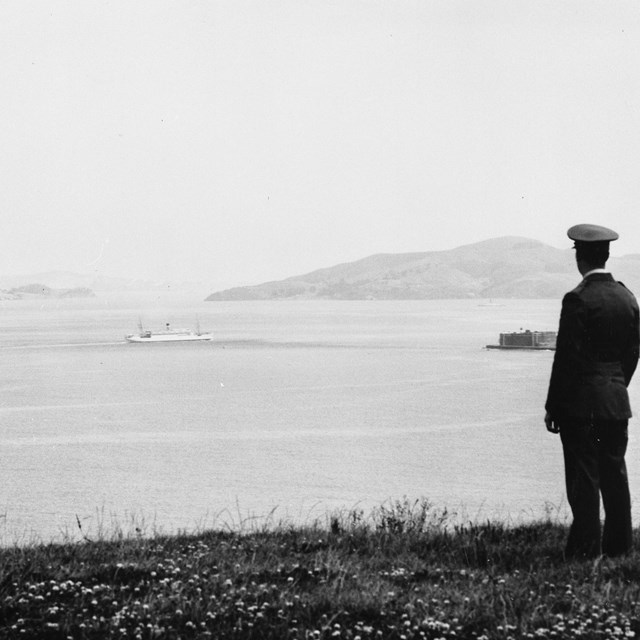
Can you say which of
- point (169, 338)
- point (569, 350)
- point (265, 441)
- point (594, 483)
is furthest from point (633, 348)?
point (169, 338)

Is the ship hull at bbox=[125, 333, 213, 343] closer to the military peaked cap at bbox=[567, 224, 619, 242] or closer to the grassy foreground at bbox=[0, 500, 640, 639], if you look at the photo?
the grassy foreground at bbox=[0, 500, 640, 639]

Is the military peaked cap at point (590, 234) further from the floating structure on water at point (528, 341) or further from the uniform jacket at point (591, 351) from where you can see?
the floating structure on water at point (528, 341)

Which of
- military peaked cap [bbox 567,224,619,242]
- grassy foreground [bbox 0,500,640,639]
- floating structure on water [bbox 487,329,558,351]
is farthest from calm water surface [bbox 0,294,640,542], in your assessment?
floating structure on water [bbox 487,329,558,351]

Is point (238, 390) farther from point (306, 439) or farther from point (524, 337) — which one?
point (524, 337)

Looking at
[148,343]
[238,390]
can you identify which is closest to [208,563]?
[238,390]

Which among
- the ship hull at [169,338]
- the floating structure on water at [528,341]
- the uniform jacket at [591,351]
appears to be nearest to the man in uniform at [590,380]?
the uniform jacket at [591,351]

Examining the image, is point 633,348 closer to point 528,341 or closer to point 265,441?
point 265,441
